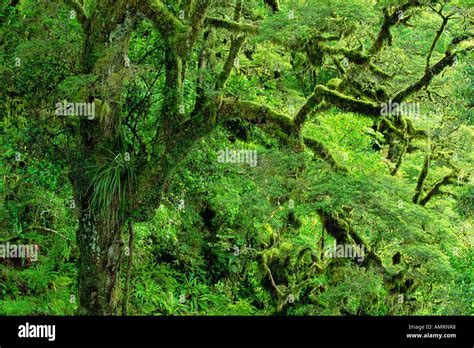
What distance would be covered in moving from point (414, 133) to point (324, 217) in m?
1.69

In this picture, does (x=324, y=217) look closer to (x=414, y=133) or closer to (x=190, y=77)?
(x=414, y=133)

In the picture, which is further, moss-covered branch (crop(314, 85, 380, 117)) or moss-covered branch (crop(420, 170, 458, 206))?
moss-covered branch (crop(420, 170, 458, 206))

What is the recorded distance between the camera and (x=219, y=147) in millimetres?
10109

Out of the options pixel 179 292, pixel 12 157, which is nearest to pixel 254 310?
pixel 179 292

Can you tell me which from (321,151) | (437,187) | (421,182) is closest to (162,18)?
(321,151)

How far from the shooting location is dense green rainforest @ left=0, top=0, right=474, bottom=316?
8438 mm

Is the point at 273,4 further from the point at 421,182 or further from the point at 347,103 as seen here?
the point at 421,182

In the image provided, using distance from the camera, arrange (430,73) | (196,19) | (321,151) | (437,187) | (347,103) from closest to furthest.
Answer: (196,19)
(430,73)
(347,103)
(321,151)
(437,187)

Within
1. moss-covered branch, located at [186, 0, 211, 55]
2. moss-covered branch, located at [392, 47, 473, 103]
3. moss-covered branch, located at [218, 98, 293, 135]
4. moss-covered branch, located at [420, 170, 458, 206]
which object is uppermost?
moss-covered branch, located at [186, 0, 211, 55]

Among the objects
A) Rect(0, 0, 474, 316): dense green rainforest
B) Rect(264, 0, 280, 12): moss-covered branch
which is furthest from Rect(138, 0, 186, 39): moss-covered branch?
Rect(264, 0, 280, 12): moss-covered branch

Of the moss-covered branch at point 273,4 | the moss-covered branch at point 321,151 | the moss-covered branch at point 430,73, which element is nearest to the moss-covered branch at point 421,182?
the moss-covered branch at point 321,151

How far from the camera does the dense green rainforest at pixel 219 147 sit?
844 cm

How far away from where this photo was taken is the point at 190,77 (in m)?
9.72

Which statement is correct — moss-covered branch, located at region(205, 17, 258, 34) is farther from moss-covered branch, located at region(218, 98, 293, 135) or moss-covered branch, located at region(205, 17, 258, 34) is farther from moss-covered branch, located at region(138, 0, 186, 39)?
moss-covered branch, located at region(218, 98, 293, 135)
